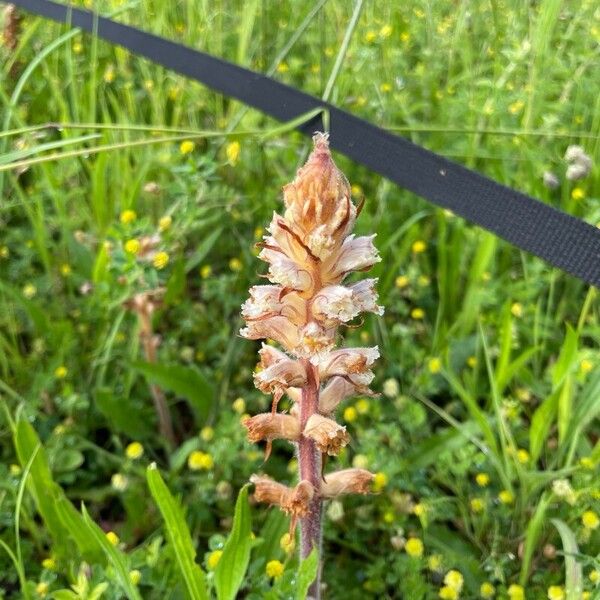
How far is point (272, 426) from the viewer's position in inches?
43.9

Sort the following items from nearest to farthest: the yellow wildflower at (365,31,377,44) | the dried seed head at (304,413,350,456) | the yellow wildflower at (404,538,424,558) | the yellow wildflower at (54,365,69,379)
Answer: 1. the dried seed head at (304,413,350,456)
2. the yellow wildflower at (404,538,424,558)
3. the yellow wildflower at (54,365,69,379)
4. the yellow wildflower at (365,31,377,44)

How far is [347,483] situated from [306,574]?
16 cm

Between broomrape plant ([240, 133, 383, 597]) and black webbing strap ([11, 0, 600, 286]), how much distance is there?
0.48 m

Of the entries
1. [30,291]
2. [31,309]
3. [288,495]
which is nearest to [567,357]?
[288,495]

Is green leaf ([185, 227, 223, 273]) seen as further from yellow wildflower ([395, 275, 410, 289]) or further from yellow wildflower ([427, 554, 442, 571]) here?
yellow wildflower ([427, 554, 442, 571])

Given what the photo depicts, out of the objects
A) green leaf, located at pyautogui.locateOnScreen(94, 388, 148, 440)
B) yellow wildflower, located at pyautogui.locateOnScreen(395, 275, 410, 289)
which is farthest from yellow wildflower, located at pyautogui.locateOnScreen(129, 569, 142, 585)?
yellow wildflower, located at pyautogui.locateOnScreen(395, 275, 410, 289)

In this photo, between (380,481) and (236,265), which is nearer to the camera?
(380,481)

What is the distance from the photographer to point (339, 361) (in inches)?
41.5

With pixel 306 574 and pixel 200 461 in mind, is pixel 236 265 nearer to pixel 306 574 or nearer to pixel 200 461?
pixel 200 461

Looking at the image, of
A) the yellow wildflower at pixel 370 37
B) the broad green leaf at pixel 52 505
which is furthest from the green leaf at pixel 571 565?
the yellow wildflower at pixel 370 37

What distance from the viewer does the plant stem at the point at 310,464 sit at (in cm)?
110

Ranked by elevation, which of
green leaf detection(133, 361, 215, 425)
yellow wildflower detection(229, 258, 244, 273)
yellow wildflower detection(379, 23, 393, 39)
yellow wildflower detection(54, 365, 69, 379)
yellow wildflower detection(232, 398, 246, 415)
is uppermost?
yellow wildflower detection(379, 23, 393, 39)

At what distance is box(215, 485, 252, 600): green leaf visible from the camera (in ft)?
3.81

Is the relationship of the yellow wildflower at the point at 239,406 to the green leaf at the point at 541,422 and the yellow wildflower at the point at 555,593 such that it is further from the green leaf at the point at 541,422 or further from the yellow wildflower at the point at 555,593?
the yellow wildflower at the point at 555,593
